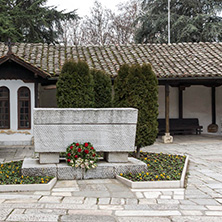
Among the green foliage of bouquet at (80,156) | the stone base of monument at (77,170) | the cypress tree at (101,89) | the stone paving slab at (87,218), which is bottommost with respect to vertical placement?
the stone paving slab at (87,218)

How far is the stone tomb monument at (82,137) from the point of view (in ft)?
17.7

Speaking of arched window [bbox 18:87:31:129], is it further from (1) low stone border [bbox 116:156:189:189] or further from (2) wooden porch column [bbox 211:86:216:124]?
(2) wooden porch column [bbox 211:86:216:124]

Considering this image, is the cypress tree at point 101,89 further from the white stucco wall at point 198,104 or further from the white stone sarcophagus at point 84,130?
the white stucco wall at point 198,104

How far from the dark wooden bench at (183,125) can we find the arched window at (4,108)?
20.7ft

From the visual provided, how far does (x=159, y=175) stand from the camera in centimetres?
544

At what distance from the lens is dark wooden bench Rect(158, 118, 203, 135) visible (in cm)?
1330

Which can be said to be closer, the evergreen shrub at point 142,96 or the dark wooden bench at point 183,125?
the evergreen shrub at point 142,96

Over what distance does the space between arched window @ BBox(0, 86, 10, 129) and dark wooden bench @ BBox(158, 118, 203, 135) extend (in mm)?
6306

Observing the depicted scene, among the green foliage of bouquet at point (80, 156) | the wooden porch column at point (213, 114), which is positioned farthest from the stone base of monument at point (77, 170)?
the wooden porch column at point (213, 114)

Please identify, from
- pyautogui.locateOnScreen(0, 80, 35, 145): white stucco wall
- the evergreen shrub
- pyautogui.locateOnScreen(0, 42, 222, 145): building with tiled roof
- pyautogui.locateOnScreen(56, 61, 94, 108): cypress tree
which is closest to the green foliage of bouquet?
the evergreen shrub

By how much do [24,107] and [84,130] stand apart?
5.52 m

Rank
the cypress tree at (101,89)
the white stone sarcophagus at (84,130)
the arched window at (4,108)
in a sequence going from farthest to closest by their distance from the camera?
the arched window at (4,108), the cypress tree at (101,89), the white stone sarcophagus at (84,130)

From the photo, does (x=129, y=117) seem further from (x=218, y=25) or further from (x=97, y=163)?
(x=218, y=25)

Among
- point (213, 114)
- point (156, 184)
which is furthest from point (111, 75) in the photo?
point (213, 114)
